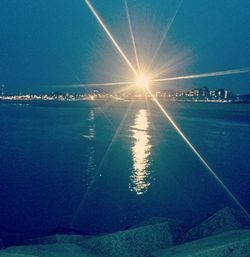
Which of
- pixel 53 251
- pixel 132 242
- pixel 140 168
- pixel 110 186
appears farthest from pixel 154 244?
pixel 140 168

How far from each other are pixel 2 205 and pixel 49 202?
1.98 meters

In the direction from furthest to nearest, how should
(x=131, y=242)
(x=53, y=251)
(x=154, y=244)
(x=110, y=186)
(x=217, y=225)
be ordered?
1. (x=110, y=186)
2. (x=217, y=225)
3. (x=154, y=244)
4. (x=131, y=242)
5. (x=53, y=251)

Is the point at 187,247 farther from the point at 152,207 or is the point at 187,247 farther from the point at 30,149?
the point at 30,149

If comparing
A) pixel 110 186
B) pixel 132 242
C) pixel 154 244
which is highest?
pixel 132 242

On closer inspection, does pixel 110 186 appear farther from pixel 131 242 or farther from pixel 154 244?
pixel 131 242

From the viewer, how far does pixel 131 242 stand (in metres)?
6.22

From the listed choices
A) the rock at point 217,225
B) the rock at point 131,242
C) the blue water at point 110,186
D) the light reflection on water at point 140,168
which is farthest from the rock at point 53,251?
the light reflection on water at point 140,168

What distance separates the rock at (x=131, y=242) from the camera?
6030 millimetres

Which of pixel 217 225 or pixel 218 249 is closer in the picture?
pixel 218 249

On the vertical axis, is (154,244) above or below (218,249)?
below

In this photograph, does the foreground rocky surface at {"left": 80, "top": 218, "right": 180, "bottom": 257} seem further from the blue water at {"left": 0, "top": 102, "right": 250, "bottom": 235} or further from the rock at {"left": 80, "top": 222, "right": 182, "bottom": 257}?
the blue water at {"left": 0, "top": 102, "right": 250, "bottom": 235}

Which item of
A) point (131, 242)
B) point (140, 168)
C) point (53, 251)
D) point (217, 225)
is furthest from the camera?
point (140, 168)

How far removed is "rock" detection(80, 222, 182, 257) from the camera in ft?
19.8

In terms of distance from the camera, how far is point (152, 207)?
15.4m
